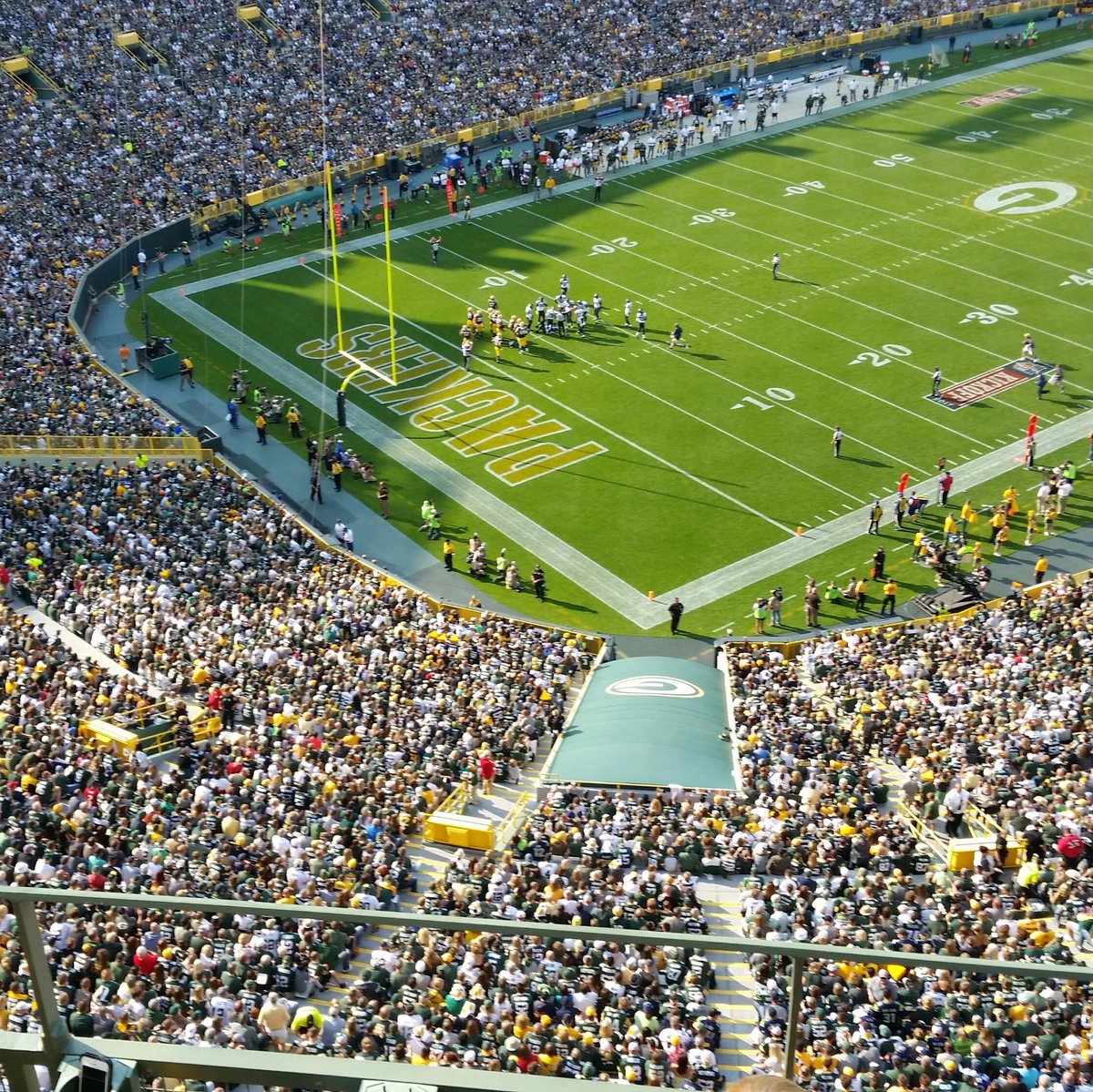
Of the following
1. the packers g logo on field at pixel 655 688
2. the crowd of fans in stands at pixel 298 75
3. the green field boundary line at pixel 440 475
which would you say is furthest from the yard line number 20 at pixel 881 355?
the crowd of fans in stands at pixel 298 75

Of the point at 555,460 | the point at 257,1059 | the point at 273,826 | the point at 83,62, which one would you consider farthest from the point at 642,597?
the point at 83,62

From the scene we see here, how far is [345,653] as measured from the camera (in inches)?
1061

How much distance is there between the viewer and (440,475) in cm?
3828

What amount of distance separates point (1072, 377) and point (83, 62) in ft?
130

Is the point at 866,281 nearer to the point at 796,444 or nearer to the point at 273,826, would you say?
the point at 796,444

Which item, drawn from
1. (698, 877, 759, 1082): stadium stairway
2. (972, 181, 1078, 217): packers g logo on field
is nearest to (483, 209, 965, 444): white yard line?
(972, 181, 1078, 217): packers g logo on field

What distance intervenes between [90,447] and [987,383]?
2485cm

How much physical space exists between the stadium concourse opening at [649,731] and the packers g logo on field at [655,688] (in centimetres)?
2

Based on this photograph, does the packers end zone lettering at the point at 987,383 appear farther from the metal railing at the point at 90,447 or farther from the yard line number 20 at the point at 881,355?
the metal railing at the point at 90,447

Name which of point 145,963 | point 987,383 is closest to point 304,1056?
point 145,963

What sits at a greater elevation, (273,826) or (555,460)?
(273,826)

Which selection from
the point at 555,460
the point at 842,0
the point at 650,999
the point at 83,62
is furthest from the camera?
the point at 842,0

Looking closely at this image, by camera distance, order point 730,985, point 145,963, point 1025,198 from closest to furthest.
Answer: point 145,963 → point 730,985 → point 1025,198

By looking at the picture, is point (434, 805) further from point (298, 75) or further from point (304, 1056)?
point (298, 75)
